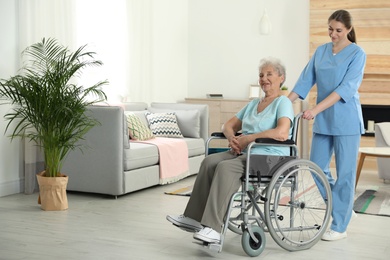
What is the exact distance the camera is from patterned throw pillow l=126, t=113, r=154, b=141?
19.5ft

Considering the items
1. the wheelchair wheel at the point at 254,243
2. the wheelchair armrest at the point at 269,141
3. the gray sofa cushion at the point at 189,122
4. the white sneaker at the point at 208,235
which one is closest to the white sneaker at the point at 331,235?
the wheelchair wheel at the point at 254,243

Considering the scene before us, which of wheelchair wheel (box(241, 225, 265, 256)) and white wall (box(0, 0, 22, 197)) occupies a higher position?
white wall (box(0, 0, 22, 197))

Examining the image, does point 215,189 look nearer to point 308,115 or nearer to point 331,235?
point 308,115

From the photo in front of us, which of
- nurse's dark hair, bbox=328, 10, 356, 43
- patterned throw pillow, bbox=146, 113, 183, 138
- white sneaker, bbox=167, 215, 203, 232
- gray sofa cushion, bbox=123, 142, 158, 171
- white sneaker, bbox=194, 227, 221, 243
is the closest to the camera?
white sneaker, bbox=194, 227, 221, 243

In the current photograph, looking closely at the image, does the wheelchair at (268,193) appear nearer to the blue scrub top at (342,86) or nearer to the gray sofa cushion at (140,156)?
the blue scrub top at (342,86)

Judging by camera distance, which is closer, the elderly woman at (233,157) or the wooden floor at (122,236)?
the elderly woman at (233,157)

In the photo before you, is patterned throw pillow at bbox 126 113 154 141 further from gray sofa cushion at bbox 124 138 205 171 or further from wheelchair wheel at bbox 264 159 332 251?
wheelchair wheel at bbox 264 159 332 251

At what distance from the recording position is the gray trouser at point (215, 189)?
11.2 feet

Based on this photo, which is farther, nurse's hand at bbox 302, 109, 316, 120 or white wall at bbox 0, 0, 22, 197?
white wall at bbox 0, 0, 22, 197

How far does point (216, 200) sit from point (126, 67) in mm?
3855

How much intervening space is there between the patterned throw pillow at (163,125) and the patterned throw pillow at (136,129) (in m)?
0.32

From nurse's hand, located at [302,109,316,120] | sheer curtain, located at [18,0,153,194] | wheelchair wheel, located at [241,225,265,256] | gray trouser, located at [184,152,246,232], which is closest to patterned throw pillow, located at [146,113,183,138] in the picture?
sheer curtain, located at [18,0,153,194]

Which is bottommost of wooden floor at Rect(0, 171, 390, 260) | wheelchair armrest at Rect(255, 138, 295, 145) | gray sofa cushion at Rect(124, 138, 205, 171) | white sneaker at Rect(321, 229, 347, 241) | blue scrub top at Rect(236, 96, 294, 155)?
wooden floor at Rect(0, 171, 390, 260)

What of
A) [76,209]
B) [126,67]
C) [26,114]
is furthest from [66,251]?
[126,67]
